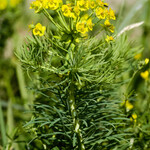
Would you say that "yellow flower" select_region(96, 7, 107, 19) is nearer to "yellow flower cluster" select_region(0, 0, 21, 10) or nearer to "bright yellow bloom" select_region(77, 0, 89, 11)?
"bright yellow bloom" select_region(77, 0, 89, 11)

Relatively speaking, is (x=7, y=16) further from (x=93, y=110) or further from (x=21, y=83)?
(x=93, y=110)

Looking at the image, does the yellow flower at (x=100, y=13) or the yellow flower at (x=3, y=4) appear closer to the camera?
the yellow flower at (x=100, y=13)

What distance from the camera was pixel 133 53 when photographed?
86 centimetres

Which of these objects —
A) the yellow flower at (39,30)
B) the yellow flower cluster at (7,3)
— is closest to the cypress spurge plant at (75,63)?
the yellow flower at (39,30)

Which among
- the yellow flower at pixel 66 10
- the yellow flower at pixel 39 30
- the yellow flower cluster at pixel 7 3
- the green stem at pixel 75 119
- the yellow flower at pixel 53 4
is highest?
the yellow flower cluster at pixel 7 3

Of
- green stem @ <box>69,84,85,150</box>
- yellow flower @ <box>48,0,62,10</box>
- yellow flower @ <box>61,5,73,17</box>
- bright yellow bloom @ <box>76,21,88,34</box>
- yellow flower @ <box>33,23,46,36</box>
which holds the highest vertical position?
yellow flower @ <box>48,0,62,10</box>

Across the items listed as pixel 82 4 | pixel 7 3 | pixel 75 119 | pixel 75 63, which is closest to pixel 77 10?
pixel 82 4

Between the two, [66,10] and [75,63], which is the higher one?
[66,10]

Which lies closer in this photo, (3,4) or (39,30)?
(39,30)

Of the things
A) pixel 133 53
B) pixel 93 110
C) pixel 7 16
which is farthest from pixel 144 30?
pixel 93 110

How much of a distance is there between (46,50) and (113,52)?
0.59 ft

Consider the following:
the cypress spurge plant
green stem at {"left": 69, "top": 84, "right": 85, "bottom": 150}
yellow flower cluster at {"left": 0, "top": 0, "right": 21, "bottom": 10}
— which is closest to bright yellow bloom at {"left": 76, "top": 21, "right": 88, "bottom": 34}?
the cypress spurge plant

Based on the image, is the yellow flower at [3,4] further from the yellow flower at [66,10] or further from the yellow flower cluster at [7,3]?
the yellow flower at [66,10]

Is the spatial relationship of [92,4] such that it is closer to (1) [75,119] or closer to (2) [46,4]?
(2) [46,4]
